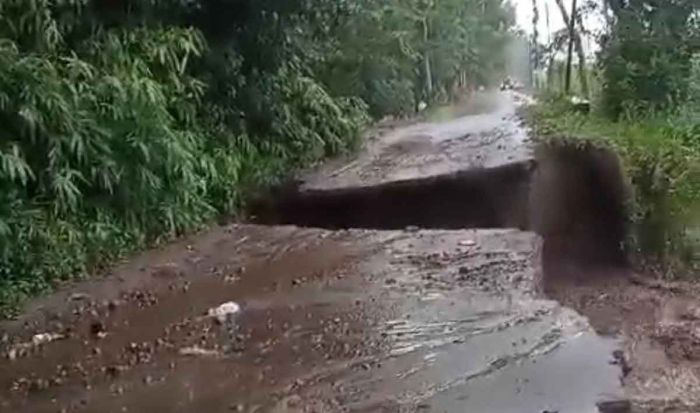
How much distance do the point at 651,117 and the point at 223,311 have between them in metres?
7.17

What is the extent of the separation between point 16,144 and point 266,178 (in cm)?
305

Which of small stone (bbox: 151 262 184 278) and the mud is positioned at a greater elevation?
small stone (bbox: 151 262 184 278)

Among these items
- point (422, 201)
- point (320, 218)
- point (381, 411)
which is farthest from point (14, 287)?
point (422, 201)

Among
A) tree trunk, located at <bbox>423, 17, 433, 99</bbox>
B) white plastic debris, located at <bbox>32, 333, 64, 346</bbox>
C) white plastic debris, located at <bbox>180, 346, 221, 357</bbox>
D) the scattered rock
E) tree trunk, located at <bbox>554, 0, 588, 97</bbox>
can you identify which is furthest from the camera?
tree trunk, located at <bbox>423, 17, 433, 99</bbox>

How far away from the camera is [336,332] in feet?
12.1

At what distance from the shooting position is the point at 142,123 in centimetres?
554

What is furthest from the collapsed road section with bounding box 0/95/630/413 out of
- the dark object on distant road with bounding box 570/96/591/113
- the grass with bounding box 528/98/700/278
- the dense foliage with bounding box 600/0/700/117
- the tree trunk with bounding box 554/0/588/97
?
the tree trunk with bounding box 554/0/588/97

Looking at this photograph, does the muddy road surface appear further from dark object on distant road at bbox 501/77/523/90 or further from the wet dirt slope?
dark object on distant road at bbox 501/77/523/90

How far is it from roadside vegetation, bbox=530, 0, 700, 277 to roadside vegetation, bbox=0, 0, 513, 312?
116 inches

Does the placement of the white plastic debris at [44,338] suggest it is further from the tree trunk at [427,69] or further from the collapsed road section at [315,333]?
the tree trunk at [427,69]

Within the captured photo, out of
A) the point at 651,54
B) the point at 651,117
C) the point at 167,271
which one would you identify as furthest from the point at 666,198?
the point at 651,54

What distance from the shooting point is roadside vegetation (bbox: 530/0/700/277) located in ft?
22.9

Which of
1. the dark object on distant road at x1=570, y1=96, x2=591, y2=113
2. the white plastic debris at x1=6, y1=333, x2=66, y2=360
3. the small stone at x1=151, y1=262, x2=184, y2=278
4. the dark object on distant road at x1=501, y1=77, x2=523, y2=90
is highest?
the dark object on distant road at x1=570, y1=96, x2=591, y2=113

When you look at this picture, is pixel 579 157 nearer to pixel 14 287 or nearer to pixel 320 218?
pixel 320 218
